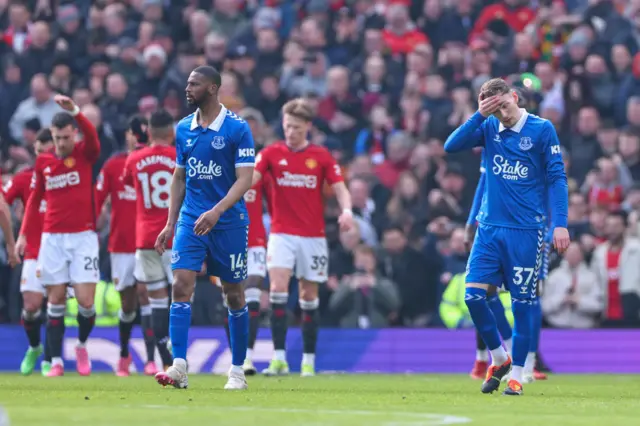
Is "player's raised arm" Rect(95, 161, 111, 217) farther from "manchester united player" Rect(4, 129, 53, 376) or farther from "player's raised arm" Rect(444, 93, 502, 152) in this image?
"player's raised arm" Rect(444, 93, 502, 152)

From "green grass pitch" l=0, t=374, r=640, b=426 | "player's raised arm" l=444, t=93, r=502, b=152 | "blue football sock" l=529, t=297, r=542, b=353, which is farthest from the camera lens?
"blue football sock" l=529, t=297, r=542, b=353

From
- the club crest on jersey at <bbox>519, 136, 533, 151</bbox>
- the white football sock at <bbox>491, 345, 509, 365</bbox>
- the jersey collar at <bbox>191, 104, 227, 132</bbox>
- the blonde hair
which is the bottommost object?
the white football sock at <bbox>491, 345, 509, 365</bbox>

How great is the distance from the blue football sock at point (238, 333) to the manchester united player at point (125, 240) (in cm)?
399

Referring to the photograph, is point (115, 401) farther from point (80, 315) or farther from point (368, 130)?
point (368, 130)

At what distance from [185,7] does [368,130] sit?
17.1ft

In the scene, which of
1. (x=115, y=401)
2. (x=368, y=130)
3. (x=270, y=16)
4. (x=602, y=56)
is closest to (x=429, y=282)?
(x=368, y=130)

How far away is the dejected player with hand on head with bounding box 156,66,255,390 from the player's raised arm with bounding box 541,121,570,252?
2.61 metres

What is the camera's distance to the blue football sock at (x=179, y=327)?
41.1 feet

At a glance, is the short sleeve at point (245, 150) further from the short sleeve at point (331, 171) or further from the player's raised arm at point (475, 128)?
the short sleeve at point (331, 171)

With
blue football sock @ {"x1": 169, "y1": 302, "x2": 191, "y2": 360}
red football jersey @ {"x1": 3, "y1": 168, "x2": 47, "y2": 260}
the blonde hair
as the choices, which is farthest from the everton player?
red football jersey @ {"x1": 3, "y1": 168, "x2": 47, "y2": 260}

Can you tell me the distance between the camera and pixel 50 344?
55.4ft

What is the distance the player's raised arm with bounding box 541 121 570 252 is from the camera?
39.8 ft

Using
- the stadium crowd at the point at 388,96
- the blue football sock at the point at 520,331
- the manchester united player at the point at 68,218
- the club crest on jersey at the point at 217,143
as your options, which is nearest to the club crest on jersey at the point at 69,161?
the manchester united player at the point at 68,218

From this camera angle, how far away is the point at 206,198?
12.8 metres
